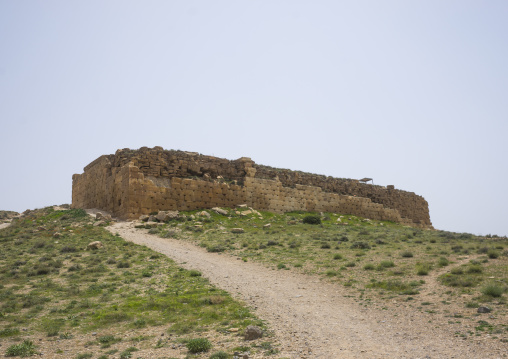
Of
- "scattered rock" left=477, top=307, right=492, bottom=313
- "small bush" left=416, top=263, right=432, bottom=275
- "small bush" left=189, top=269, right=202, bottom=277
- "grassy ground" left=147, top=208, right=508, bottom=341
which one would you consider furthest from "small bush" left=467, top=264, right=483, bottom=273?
"small bush" left=189, top=269, right=202, bottom=277

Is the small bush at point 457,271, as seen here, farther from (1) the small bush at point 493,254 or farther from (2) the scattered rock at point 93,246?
(2) the scattered rock at point 93,246

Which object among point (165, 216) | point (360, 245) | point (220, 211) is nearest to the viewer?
point (360, 245)

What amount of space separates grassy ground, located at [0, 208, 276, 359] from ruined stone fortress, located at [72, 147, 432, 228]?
7.99 metres

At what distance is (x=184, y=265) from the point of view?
53.3ft

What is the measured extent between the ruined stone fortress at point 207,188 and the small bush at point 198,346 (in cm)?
1812

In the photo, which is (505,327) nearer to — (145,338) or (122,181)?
(145,338)

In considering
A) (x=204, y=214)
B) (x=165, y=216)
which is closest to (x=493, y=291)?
(x=204, y=214)

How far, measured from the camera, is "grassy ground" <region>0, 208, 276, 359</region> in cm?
909

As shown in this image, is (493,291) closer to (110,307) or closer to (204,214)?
(110,307)

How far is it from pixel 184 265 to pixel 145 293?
352cm

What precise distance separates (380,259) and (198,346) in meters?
9.48

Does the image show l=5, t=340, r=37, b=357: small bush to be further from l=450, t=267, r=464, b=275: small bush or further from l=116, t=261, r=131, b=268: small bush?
l=450, t=267, r=464, b=275: small bush

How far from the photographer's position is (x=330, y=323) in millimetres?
9680

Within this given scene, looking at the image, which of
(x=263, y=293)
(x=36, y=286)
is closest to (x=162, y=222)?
(x=36, y=286)
